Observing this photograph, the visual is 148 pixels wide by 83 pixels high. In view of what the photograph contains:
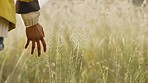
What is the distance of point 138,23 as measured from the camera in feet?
9.95

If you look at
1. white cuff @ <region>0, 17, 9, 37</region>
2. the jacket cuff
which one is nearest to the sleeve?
the jacket cuff

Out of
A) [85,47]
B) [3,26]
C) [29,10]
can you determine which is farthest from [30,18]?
[85,47]

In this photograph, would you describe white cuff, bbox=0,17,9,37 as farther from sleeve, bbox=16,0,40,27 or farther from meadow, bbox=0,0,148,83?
meadow, bbox=0,0,148,83

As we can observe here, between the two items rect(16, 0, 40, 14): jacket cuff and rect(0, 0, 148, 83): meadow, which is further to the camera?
rect(0, 0, 148, 83): meadow

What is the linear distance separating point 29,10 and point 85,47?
1.36 m

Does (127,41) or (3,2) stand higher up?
(3,2)

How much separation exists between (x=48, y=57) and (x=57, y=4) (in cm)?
75

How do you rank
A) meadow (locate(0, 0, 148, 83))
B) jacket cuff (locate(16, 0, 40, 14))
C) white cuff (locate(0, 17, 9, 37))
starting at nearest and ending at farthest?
white cuff (locate(0, 17, 9, 37))
jacket cuff (locate(16, 0, 40, 14))
meadow (locate(0, 0, 148, 83))

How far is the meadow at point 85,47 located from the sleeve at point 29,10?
35.8 inches

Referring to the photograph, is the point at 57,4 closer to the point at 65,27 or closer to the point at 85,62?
the point at 65,27

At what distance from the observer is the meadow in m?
2.65

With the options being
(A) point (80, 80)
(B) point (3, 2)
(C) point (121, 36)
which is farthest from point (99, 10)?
(B) point (3, 2)

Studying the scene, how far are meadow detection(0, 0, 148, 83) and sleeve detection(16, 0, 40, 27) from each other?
0.91 metres

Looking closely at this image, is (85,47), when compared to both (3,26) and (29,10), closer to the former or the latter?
(29,10)
